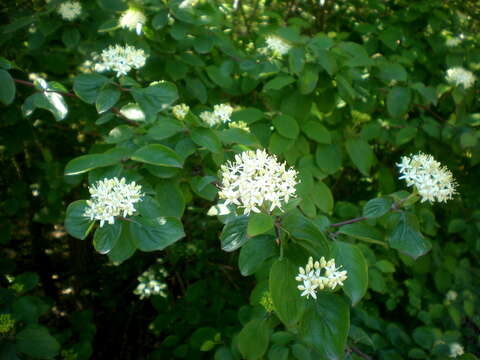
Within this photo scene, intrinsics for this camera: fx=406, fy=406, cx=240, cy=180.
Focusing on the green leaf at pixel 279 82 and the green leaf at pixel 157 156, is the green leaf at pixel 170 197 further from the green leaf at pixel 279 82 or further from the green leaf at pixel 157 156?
the green leaf at pixel 279 82

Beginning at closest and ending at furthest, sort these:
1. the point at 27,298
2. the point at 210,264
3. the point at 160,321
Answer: the point at 27,298
the point at 160,321
the point at 210,264

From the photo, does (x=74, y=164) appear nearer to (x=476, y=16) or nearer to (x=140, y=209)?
(x=140, y=209)

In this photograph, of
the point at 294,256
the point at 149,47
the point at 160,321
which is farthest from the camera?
the point at 160,321

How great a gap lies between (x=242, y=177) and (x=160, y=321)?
55.6 inches

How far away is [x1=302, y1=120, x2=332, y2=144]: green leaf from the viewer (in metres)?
1.71

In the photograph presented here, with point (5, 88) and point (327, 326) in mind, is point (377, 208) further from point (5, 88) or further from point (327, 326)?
point (5, 88)

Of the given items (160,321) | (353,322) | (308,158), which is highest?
(308,158)

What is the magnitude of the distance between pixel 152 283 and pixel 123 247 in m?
1.19

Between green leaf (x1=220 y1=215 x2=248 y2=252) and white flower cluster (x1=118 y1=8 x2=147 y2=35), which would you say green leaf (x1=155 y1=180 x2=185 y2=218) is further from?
white flower cluster (x1=118 y1=8 x2=147 y2=35)

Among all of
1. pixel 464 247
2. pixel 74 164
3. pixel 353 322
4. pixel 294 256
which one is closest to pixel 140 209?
pixel 74 164

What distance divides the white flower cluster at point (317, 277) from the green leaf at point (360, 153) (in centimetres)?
105

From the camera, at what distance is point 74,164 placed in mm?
1056

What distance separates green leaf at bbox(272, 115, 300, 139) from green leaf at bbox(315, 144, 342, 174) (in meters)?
0.21

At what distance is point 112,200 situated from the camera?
939mm
